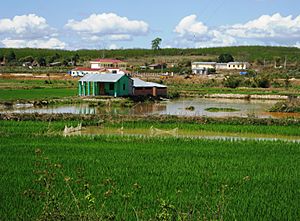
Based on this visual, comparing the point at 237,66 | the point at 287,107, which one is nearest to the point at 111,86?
the point at 287,107

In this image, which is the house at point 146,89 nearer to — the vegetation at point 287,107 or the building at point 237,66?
the vegetation at point 287,107

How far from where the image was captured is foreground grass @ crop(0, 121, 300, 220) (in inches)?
261

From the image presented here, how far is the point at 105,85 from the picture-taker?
33.2m

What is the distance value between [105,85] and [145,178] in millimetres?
24371

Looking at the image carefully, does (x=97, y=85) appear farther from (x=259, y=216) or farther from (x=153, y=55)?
(x=153, y=55)

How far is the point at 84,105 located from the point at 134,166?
60.2ft

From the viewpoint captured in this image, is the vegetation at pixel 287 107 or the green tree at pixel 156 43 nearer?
the vegetation at pixel 287 107

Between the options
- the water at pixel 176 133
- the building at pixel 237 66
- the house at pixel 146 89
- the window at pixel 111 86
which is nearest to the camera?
the water at pixel 176 133

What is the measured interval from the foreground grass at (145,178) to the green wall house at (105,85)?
1655 centimetres

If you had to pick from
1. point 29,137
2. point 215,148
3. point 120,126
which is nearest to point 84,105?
point 120,126

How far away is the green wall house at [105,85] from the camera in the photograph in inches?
1269

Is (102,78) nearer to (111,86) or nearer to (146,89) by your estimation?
(111,86)

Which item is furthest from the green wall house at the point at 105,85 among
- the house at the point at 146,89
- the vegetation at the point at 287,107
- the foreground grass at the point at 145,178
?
the foreground grass at the point at 145,178

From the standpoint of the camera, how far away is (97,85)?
108 ft
